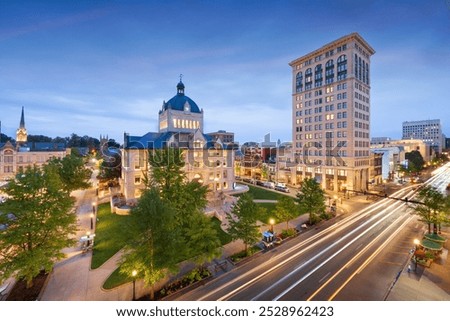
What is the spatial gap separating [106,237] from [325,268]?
83.8ft

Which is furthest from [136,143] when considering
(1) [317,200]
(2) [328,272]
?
(2) [328,272]

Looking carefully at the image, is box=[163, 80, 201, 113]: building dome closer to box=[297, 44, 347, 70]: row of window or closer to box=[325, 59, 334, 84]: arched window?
box=[297, 44, 347, 70]: row of window

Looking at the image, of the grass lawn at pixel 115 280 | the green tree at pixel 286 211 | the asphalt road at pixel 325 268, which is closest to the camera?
the asphalt road at pixel 325 268

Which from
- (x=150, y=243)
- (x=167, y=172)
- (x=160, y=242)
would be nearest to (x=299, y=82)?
(x=167, y=172)

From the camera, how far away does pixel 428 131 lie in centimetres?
14112

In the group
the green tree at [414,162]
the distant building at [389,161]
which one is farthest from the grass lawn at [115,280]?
the green tree at [414,162]

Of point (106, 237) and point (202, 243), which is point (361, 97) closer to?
point (202, 243)

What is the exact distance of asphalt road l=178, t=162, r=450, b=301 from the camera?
15727 millimetres

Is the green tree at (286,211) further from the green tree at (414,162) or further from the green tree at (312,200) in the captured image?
the green tree at (414,162)

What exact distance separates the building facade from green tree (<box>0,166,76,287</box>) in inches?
2266

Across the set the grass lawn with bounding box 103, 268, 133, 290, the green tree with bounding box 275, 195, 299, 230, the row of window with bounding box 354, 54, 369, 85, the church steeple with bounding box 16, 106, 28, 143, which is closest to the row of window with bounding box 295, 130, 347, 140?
the row of window with bounding box 354, 54, 369, 85

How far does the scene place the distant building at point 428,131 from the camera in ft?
444

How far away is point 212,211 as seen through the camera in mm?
34406
